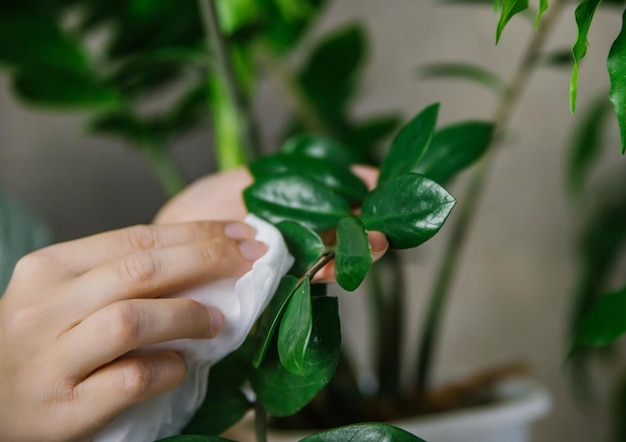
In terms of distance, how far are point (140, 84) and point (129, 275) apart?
1.64 feet

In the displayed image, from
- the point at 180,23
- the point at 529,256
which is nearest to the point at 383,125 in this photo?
the point at 180,23

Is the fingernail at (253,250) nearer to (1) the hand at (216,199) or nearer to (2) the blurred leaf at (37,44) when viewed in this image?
(1) the hand at (216,199)

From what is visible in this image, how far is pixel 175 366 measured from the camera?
0.31 metres

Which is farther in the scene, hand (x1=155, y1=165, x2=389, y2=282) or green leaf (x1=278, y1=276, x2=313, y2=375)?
hand (x1=155, y1=165, x2=389, y2=282)

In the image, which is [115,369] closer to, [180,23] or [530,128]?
[180,23]

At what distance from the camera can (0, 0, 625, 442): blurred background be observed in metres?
0.99

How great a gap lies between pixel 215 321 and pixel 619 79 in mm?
185

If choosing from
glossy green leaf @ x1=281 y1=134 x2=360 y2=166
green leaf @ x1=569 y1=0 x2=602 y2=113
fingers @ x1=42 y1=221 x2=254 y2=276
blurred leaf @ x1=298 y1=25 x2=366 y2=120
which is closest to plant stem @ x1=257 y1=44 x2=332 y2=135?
blurred leaf @ x1=298 y1=25 x2=366 y2=120

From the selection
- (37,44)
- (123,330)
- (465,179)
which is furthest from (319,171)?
(465,179)

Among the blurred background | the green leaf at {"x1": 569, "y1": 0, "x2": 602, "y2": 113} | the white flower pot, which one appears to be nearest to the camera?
the green leaf at {"x1": 569, "y1": 0, "x2": 602, "y2": 113}

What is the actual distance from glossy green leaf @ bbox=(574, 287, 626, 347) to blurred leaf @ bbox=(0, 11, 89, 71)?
56cm

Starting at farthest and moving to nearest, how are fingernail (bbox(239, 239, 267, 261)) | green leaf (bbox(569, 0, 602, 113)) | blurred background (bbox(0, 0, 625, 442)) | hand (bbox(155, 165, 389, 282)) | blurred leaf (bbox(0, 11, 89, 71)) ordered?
1. blurred background (bbox(0, 0, 625, 442))
2. blurred leaf (bbox(0, 11, 89, 71))
3. hand (bbox(155, 165, 389, 282))
4. fingernail (bbox(239, 239, 267, 261))
5. green leaf (bbox(569, 0, 602, 113))

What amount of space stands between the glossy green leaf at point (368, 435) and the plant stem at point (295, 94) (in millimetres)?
486

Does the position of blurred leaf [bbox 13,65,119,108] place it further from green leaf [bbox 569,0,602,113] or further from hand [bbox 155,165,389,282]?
green leaf [bbox 569,0,602,113]
